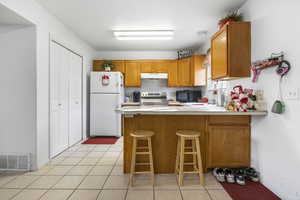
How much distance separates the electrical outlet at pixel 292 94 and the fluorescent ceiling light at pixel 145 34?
2.38 metres

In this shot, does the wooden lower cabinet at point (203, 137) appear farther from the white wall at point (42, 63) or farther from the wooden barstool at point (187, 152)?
the white wall at point (42, 63)

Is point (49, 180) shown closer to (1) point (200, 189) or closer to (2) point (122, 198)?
(2) point (122, 198)

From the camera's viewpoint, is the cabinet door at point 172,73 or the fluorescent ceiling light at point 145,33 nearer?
the fluorescent ceiling light at point 145,33

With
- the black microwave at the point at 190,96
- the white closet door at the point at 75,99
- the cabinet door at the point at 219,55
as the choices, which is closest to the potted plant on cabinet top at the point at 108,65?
the white closet door at the point at 75,99

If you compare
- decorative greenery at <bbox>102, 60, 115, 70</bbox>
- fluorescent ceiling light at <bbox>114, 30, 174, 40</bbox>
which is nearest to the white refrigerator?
decorative greenery at <bbox>102, 60, 115, 70</bbox>

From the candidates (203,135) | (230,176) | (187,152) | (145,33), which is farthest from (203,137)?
(145,33)

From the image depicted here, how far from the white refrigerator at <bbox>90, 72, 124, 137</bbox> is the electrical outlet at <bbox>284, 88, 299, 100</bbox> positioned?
340 centimetres

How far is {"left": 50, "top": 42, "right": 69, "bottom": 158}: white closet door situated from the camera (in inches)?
112

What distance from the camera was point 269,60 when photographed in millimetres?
1846

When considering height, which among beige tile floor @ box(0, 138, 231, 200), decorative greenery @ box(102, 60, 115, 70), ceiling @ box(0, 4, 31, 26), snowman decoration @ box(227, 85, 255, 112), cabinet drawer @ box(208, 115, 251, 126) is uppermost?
ceiling @ box(0, 4, 31, 26)

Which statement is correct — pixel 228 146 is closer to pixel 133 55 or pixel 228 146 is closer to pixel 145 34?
pixel 145 34

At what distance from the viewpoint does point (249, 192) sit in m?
1.93

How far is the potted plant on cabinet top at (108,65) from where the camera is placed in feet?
14.8

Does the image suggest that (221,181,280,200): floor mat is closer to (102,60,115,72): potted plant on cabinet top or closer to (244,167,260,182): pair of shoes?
(244,167,260,182): pair of shoes
